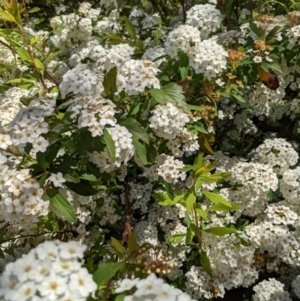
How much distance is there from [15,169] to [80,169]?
0.38m

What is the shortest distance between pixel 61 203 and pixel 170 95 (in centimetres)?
97

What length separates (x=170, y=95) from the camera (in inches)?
117

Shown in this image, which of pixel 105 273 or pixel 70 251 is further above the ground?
pixel 70 251

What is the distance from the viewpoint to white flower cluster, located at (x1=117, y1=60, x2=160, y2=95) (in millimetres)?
2895

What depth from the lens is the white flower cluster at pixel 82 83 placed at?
2.77 m

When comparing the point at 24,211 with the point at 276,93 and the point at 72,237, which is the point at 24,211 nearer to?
the point at 72,237

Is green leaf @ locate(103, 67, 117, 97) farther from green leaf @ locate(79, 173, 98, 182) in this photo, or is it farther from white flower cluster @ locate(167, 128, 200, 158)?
white flower cluster @ locate(167, 128, 200, 158)

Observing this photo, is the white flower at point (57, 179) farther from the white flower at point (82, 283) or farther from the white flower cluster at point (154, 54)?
the white flower cluster at point (154, 54)

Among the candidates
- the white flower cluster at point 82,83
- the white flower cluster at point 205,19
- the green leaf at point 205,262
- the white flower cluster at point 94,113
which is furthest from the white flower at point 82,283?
the white flower cluster at point 205,19

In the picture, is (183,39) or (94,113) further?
(183,39)

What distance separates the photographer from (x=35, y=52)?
446cm

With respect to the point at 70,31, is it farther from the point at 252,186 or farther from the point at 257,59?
the point at 252,186

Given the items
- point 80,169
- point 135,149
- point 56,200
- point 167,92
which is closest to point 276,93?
point 167,92

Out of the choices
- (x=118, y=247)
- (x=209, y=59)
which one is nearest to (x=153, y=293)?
(x=118, y=247)
